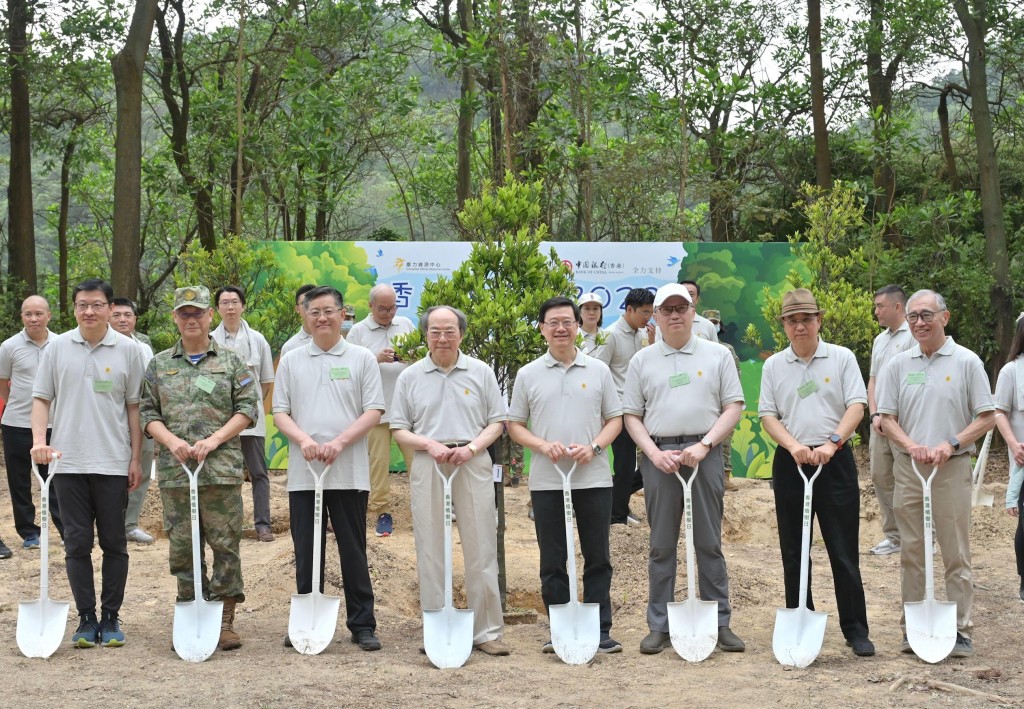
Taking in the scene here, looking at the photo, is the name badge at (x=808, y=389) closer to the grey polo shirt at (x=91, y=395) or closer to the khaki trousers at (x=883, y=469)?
the khaki trousers at (x=883, y=469)

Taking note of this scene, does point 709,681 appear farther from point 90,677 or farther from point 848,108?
point 848,108

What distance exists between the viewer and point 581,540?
6.12 m

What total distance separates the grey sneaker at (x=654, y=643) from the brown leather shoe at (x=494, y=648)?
72 centimetres

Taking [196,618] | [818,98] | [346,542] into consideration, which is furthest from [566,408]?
[818,98]

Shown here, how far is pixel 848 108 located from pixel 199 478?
1441cm

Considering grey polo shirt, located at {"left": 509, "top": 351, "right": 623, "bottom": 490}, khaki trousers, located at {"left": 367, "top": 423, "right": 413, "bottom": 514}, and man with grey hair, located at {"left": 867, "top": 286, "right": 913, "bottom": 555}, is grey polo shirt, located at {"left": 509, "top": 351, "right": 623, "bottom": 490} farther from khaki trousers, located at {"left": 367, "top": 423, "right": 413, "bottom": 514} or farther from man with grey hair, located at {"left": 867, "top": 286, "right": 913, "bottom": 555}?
khaki trousers, located at {"left": 367, "top": 423, "right": 413, "bottom": 514}

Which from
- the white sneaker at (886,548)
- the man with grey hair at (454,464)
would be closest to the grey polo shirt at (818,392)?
the man with grey hair at (454,464)

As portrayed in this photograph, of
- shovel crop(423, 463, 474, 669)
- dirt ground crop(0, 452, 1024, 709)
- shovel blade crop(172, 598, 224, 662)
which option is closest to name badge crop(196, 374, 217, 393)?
shovel blade crop(172, 598, 224, 662)

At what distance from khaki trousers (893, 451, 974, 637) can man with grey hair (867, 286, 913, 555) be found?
1886 millimetres

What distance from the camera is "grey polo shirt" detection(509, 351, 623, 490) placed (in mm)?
6041

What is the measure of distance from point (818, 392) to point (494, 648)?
7.15ft

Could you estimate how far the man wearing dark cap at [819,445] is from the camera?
592 centimetres

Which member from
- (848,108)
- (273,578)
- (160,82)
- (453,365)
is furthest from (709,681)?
(160,82)

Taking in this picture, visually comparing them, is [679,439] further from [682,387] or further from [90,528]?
[90,528]
